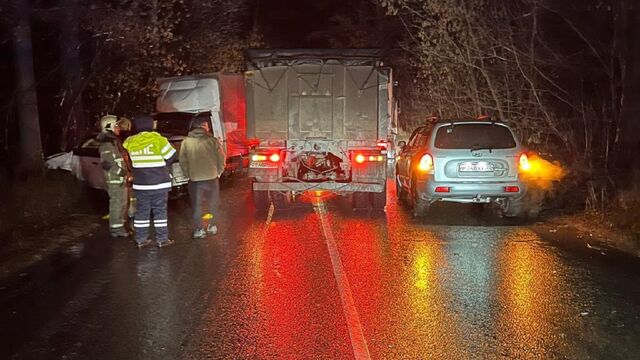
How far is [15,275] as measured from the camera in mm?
8023

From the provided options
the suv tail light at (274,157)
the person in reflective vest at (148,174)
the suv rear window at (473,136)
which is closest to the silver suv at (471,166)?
the suv rear window at (473,136)

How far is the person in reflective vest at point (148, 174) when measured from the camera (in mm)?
9234

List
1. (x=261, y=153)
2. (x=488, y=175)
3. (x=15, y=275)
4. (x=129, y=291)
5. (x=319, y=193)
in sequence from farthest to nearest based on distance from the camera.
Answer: (x=319, y=193) → (x=261, y=153) → (x=488, y=175) → (x=15, y=275) → (x=129, y=291)

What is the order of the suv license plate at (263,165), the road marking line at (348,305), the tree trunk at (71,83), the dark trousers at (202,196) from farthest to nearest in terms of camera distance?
the tree trunk at (71,83)
the suv license plate at (263,165)
the dark trousers at (202,196)
the road marking line at (348,305)

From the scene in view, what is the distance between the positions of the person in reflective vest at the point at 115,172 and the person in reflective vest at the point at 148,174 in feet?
2.27

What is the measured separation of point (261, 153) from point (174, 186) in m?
3.03

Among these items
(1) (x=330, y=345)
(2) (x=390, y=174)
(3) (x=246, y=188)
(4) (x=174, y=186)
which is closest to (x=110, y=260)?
(1) (x=330, y=345)

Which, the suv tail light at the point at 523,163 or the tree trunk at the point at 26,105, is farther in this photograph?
the tree trunk at the point at 26,105

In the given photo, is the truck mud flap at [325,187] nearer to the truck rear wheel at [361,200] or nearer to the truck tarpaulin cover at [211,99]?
the truck rear wheel at [361,200]

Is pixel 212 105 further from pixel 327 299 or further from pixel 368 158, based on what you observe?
pixel 327 299

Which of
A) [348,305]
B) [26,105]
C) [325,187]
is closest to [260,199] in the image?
[325,187]

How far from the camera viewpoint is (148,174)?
9.27 m

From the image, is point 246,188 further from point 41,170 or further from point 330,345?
point 330,345

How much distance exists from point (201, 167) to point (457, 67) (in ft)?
34.7
